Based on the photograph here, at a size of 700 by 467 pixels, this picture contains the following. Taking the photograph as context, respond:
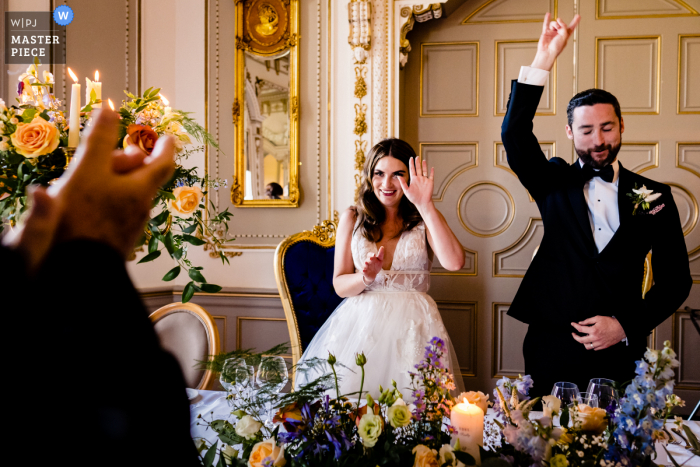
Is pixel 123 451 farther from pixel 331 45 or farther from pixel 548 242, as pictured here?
pixel 331 45

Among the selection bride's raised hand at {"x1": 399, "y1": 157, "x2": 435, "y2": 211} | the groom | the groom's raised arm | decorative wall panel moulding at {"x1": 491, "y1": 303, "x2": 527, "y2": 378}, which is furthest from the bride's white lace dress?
decorative wall panel moulding at {"x1": 491, "y1": 303, "x2": 527, "y2": 378}

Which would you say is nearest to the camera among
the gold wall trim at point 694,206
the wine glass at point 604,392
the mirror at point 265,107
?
the wine glass at point 604,392

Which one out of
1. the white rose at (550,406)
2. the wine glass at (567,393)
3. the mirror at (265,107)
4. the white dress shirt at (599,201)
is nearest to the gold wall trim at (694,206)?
the white dress shirt at (599,201)

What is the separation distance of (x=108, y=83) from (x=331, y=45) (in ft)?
4.63

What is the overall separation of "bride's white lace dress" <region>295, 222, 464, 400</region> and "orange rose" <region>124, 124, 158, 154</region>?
1152 mm

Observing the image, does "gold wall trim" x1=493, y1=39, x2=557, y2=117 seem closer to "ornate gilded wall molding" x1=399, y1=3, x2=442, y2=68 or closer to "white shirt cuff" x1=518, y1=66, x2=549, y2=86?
"ornate gilded wall molding" x1=399, y1=3, x2=442, y2=68

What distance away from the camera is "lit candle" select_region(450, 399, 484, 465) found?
83cm

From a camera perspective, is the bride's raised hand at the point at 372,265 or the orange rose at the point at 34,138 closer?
the orange rose at the point at 34,138

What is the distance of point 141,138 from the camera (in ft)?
3.68

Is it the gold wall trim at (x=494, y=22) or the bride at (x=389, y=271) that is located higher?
the gold wall trim at (x=494, y=22)

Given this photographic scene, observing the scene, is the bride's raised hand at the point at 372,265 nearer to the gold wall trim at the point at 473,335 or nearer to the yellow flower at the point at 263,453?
the yellow flower at the point at 263,453

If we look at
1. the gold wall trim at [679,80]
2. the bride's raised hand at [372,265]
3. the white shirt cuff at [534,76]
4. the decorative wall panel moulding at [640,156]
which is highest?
the gold wall trim at [679,80]

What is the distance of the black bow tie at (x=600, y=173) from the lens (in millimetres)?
1803

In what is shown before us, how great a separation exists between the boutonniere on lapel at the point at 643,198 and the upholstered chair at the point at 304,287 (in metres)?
→ 1.47
